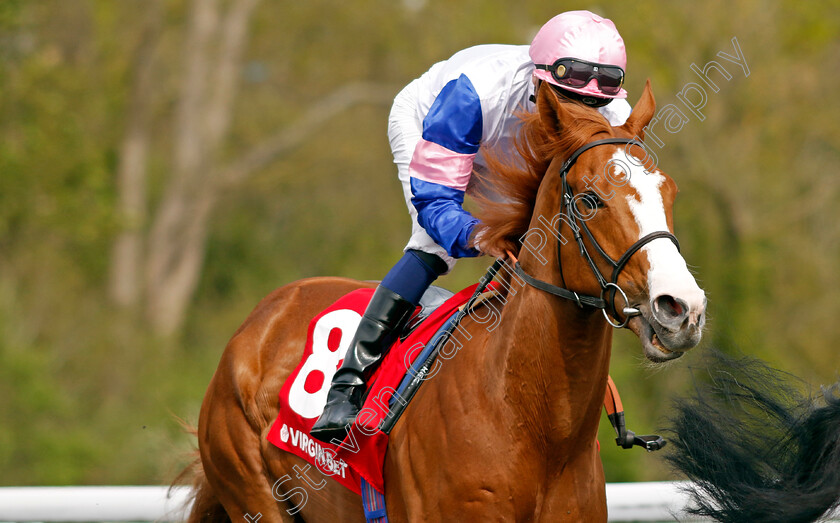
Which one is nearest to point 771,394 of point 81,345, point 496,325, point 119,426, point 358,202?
point 496,325

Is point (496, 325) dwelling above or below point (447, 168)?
below

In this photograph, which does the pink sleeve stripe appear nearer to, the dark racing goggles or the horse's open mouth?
the dark racing goggles

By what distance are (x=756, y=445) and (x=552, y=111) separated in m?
1.38

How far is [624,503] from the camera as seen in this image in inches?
194

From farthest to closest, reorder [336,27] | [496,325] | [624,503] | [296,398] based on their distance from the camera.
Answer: [336,27], [624,503], [296,398], [496,325]

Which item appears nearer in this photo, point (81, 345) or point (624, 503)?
point (624, 503)

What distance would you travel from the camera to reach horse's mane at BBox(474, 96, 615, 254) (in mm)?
2811

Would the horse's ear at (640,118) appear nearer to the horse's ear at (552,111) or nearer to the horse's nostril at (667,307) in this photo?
the horse's ear at (552,111)

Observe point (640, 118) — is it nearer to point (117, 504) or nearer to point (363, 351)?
point (363, 351)

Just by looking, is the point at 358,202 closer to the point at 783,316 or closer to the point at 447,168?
the point at 783,316

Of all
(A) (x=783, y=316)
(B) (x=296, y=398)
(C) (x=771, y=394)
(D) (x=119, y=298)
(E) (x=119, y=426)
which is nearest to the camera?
(C) (x=771, y=394)

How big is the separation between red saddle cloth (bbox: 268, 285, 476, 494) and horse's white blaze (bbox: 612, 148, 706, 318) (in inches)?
35.6

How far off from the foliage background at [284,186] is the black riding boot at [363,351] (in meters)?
6.70

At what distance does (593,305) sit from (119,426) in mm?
11256
